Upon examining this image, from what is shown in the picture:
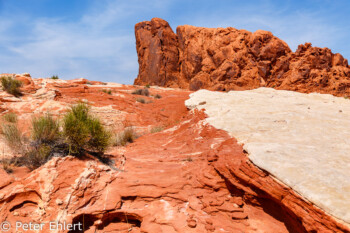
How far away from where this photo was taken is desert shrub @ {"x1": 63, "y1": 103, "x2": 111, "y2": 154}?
405 cm

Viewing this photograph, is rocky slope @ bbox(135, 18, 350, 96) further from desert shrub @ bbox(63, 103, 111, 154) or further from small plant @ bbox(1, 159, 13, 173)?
small plant @ bbox(1, 159, 13, 173)

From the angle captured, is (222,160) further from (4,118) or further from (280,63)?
(280,63)

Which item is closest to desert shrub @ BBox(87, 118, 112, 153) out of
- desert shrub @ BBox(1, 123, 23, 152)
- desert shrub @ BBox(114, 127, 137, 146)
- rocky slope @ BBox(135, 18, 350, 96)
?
desert shrub @ BBox(1, 123, 23, 152)

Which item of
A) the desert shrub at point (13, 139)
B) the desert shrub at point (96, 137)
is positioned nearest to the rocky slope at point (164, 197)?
the desert shrub at point (96, 137)

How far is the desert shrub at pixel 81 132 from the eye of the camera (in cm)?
A: 405

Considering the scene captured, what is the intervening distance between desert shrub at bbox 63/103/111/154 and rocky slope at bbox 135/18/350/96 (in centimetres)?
2176

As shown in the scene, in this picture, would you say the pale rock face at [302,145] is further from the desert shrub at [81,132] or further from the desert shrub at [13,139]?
the desert shrub at [13,139]

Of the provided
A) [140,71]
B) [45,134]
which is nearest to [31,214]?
[45,134]

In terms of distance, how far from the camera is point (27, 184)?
325cm

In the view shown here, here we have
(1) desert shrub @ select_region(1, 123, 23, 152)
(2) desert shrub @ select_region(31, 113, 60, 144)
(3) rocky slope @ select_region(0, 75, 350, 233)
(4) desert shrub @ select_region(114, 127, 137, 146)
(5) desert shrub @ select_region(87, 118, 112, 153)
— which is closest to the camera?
(3) rocky slope @ select_region(0, 75, 350, 233)

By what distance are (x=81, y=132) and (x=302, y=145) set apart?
3.86 m

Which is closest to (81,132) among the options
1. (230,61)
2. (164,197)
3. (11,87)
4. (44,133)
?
(44,133)

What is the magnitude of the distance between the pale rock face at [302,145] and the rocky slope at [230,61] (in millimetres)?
18551

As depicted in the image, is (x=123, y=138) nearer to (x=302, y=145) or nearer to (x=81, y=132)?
(x=81, y=132)
